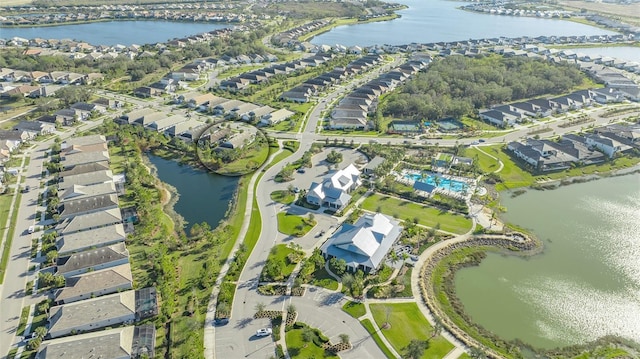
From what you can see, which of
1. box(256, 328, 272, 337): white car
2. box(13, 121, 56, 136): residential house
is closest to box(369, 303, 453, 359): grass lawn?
box(256, 328, 272, 337): white car

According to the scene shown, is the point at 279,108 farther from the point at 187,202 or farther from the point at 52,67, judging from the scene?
the point at 52,67

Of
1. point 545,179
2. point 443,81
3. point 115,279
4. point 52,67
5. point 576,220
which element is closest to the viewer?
point 115,279

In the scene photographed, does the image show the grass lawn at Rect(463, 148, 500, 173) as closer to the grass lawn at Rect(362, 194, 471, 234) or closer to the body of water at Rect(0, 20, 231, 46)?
the grass lawn at Rect(362, 194, 471, 234)

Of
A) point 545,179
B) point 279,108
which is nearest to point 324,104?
point 279,108

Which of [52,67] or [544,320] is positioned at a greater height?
[52,67]

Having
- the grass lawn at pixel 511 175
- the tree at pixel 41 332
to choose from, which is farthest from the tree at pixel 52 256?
the grass lawn at pixel 511 175

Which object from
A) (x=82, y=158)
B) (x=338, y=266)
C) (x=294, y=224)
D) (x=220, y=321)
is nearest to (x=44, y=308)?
(x=220, y=321)

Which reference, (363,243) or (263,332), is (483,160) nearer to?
(363,243)

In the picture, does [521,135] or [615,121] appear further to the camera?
[615,121]
